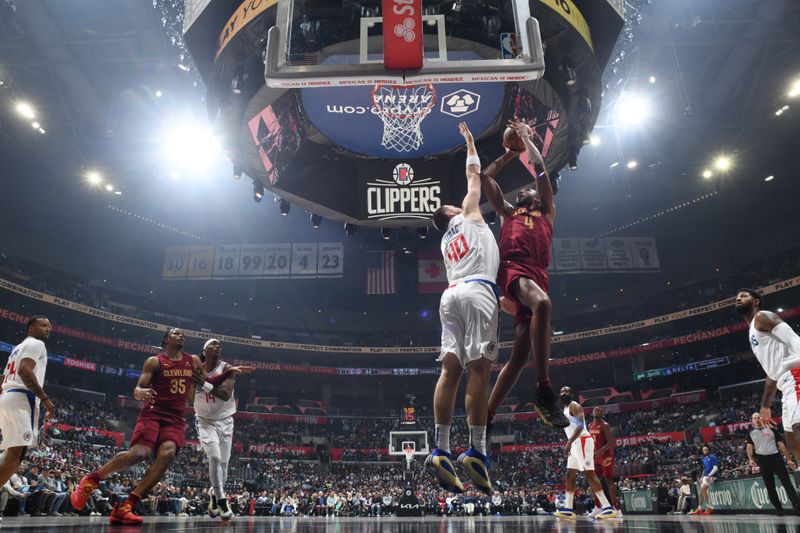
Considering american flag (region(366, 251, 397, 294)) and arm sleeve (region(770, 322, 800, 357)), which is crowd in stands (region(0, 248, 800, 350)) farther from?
arm sleeve (region(770, 322, 800, 357))

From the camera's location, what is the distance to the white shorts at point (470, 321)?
3.91 meters

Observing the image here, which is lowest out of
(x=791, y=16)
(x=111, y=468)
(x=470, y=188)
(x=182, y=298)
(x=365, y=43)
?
(x=111, y=468)

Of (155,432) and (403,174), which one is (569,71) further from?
(155,432)

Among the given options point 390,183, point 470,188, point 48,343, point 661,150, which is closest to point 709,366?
point 661,150

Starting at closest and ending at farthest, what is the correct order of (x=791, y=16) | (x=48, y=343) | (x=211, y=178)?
(x=791, y=16) < (x=211, y=178) < (x=48, y=343)

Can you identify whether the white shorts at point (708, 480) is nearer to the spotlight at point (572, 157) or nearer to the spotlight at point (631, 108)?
the spotlight at point (572, 157)

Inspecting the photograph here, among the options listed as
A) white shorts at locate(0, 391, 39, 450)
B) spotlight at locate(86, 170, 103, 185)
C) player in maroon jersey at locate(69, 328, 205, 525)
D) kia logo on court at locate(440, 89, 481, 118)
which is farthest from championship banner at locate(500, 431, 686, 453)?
spotlight at locate(86, 170, 103, 185)

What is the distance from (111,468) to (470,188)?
442 centimetres

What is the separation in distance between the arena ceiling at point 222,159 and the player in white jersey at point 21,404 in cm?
1018

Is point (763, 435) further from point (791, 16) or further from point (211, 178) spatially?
point (211, 178)

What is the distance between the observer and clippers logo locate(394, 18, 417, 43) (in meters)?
5.18

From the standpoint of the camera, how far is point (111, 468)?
517 centimetres

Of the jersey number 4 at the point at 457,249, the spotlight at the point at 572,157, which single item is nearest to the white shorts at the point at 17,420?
the jersey number 4 at the point at 457,249

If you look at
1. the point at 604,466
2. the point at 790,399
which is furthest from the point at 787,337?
the point at 604,466
